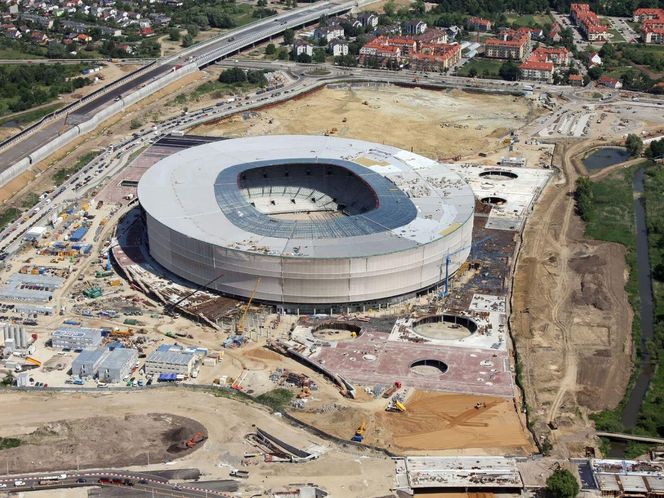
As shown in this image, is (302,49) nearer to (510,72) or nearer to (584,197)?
(510,72)

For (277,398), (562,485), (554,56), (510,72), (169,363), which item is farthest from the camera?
(554,56)

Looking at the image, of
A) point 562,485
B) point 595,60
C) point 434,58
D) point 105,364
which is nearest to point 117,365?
point 105,364

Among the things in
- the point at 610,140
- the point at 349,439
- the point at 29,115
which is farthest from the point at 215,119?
the point at 349,439

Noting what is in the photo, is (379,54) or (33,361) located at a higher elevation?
(379,54)

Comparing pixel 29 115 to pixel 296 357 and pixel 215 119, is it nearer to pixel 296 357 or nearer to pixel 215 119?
pixel 215 119

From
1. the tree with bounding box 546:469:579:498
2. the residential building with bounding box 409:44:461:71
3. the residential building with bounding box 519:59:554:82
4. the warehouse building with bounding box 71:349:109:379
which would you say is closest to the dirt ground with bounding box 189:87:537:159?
the residential building with bounding box 519:59:554:82

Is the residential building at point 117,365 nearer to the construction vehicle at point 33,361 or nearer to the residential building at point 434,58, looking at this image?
the construction vehicle at point 33,361

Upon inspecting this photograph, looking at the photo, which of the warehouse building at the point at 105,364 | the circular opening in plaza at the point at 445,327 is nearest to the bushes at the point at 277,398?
the warehouse building at the point at 105,364
